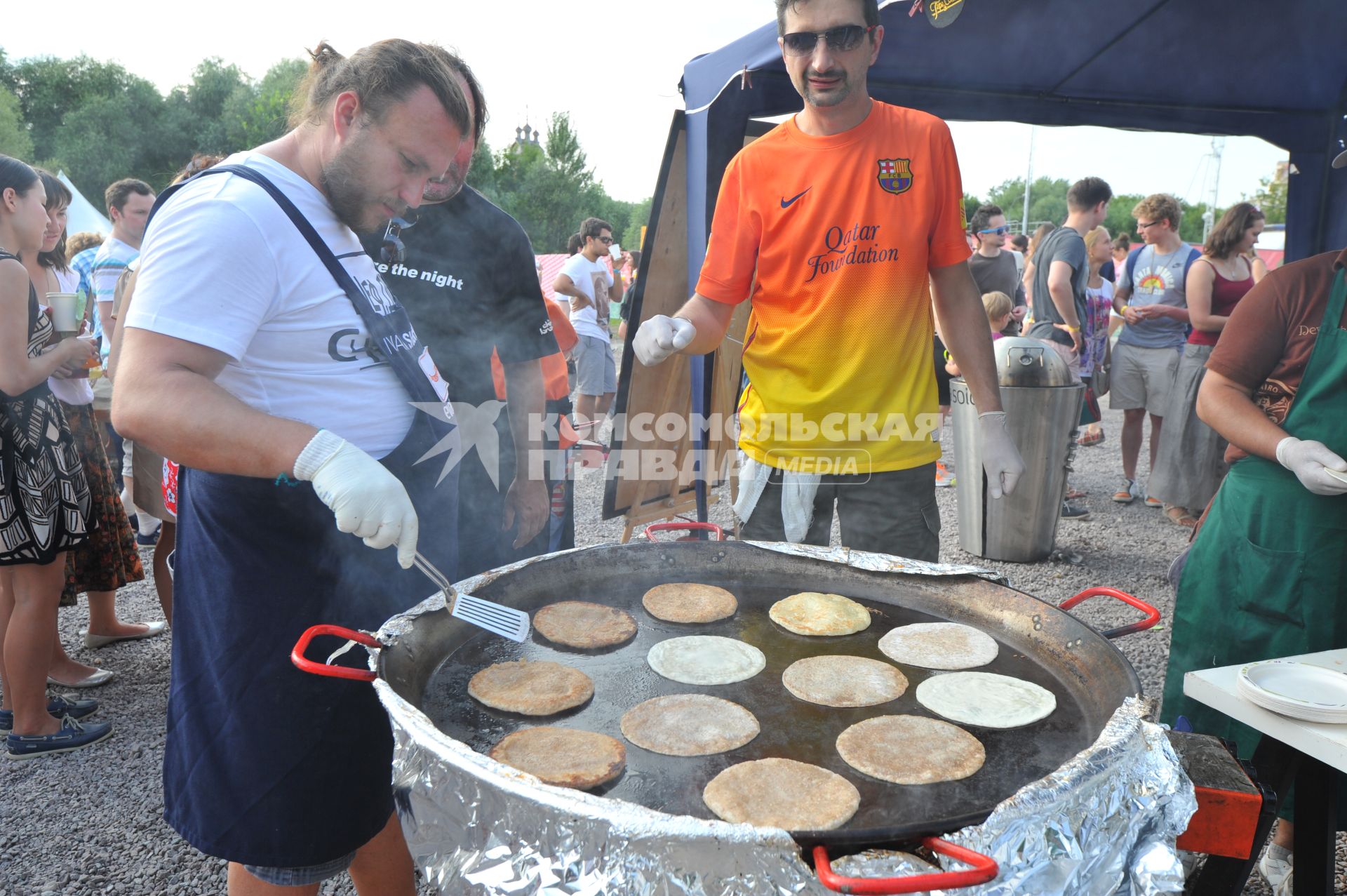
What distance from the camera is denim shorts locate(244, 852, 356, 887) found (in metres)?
1.75

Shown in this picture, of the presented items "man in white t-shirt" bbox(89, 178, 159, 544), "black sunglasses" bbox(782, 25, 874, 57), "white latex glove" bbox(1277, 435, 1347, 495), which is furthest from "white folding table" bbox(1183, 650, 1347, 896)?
"man in white t-shirt" bbox(89, 178, 159, 544)

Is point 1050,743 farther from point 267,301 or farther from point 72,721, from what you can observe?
point 72,721

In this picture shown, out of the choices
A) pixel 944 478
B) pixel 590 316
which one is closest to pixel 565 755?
pixel 944 478

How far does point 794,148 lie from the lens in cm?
268

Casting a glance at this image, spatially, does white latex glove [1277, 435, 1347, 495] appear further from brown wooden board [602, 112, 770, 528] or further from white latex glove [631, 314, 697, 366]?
brown wooden board [602, 112, 770, 528]

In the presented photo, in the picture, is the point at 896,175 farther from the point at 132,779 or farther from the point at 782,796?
the point at 132,779

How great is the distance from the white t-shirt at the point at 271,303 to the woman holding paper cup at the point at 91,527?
231 cm

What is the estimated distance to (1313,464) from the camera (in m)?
2.17

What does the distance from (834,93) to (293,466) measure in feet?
6.46

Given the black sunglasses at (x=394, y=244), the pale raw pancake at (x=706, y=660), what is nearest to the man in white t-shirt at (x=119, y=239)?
the black sunglasses at (x=394, y=244)

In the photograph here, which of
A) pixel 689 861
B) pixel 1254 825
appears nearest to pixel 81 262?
pixel 689 861

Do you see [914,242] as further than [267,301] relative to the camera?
Yes

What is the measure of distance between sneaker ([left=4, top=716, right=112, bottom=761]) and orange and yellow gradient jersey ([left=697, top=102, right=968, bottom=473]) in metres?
3.17

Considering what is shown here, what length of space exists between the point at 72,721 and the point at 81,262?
15.7 ft
